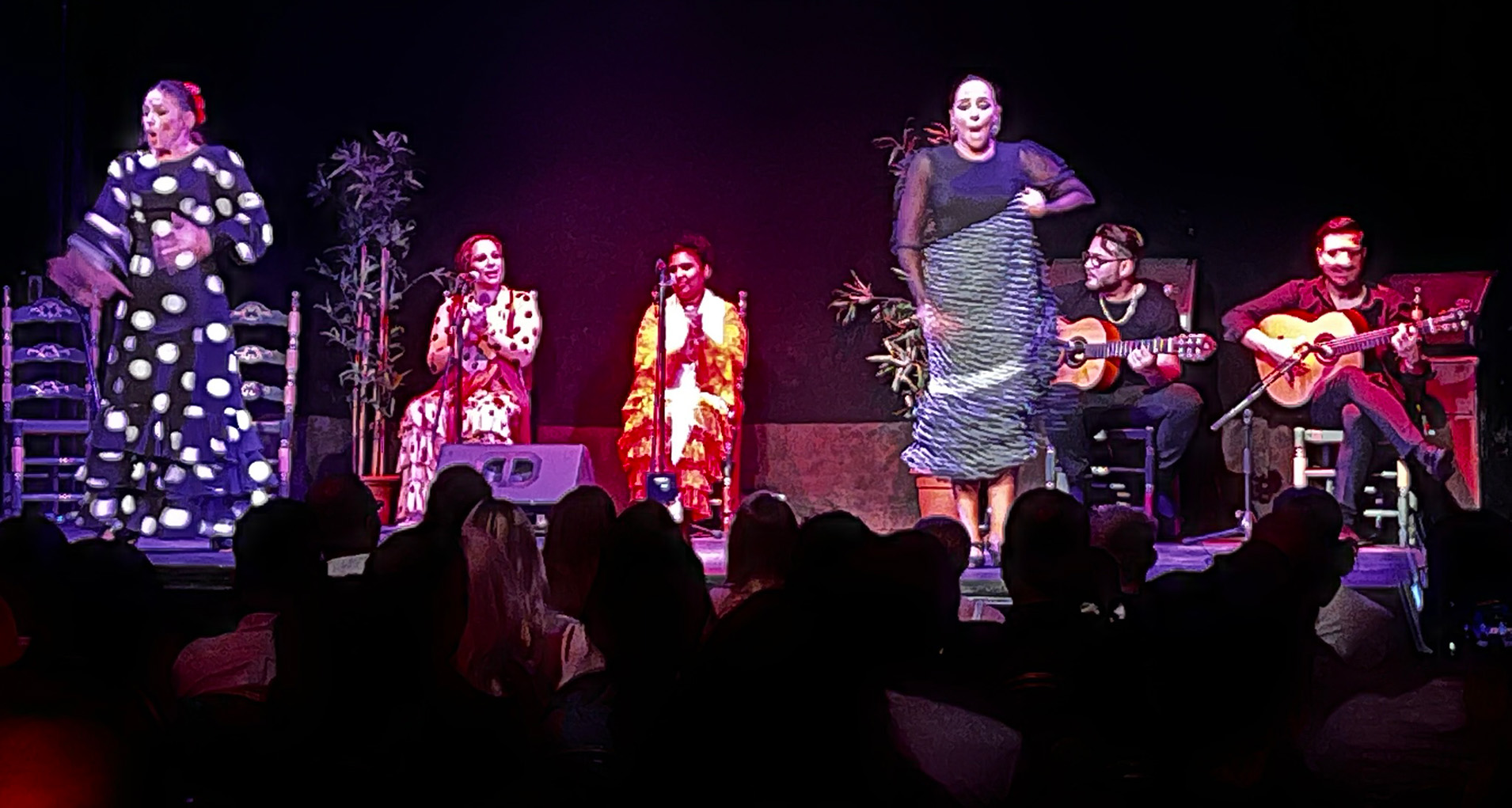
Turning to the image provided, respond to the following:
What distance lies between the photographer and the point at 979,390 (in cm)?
518

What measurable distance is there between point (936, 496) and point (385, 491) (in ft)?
8.93

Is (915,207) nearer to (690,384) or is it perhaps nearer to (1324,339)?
(690,384)

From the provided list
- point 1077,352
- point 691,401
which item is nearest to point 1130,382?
point 1077,352

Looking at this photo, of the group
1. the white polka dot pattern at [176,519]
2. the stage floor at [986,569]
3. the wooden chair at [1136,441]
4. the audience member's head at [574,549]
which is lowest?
the stage floor at [986,569]

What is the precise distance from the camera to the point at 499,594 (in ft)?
7.97

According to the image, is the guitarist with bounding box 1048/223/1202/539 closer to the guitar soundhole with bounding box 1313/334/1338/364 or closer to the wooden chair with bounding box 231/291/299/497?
the guitar soundhole with bounding box 1313/334/1338/364

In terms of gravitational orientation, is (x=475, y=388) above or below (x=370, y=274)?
below

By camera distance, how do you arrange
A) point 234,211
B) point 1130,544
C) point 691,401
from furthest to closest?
point 691,401
point 234,211
point 1130,544

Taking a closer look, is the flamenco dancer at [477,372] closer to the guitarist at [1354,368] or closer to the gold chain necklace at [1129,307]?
the gold chain necklace at [1129,307]

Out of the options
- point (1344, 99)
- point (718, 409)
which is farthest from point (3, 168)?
point (1344, 99)

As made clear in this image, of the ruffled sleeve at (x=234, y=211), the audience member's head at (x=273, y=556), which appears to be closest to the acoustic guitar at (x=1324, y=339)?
the ruffled sleeve at (x=234, y=211)

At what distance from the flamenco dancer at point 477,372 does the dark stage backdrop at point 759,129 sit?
28.0 inches

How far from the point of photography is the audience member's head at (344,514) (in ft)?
9.98

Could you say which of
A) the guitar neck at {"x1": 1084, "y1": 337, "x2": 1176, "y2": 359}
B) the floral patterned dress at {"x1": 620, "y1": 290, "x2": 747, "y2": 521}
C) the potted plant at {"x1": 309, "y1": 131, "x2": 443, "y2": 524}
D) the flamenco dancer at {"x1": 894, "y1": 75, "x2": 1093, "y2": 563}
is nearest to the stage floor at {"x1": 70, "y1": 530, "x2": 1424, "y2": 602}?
the flamenco dancer at {"x1": 894, "y1": 75, "x2": 1093, "y2": 563}
